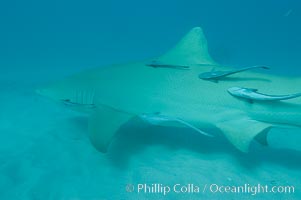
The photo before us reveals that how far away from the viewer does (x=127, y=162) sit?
398cm

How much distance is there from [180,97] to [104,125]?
42.3 inches

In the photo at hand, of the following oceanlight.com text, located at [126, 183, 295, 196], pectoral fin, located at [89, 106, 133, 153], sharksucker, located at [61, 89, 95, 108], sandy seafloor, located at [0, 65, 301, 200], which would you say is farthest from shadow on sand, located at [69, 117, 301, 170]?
sharksucker, located at [61, 89, 95, 108]

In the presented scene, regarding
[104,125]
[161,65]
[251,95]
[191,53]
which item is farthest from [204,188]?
[191,53]

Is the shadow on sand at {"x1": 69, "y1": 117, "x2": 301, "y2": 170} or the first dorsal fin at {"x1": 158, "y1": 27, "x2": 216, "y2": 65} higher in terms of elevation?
the first dorsal fin at {"x1": 158, "y1": 27, "x2": 216, "y2": 65}

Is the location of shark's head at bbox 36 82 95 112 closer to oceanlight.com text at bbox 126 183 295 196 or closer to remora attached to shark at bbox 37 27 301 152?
remora attached to shark at bbox 37 27 301 152

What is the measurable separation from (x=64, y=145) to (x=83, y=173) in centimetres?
87

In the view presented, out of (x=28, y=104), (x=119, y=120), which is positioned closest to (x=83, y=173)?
(x=119, y=120)

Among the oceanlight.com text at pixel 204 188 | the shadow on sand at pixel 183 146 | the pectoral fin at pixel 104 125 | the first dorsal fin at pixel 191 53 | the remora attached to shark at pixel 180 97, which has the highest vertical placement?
the first dorsal fin at pixel 191 53

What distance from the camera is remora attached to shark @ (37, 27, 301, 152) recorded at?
3.37 m

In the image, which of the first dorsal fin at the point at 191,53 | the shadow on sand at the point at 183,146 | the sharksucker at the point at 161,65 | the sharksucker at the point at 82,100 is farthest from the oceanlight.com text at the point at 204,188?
the first dorsal fin at the point at 191,53

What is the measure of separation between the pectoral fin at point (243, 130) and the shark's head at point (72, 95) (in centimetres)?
206

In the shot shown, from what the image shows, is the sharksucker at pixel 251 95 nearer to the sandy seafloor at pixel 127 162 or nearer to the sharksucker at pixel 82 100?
the sandy seafloor at pixel 127 162

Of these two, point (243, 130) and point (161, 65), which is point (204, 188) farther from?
point (161, 65)

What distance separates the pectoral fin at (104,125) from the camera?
134 inches
